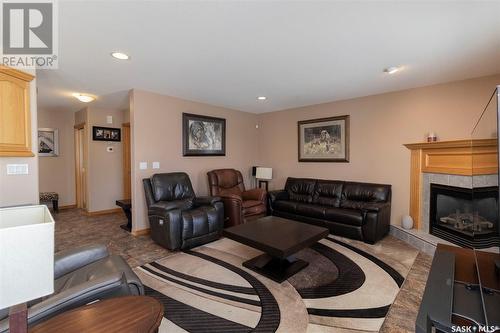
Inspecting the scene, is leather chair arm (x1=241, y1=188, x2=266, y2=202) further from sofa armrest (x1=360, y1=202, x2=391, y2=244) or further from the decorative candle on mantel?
Answer: the decorative candle on mantel

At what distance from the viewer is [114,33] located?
2.04 m

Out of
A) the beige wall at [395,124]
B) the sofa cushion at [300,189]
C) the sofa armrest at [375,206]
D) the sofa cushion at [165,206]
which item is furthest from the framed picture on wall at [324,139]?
the sofa cushion at [165,206]

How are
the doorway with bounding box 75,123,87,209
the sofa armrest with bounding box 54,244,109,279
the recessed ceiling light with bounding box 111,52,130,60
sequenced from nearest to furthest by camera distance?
the sofa armrest with bounding box 54,244,109,279, the recessed ceiling light with bounding box 111,52,130,60, the doorway with bounding box 75,123,87,209

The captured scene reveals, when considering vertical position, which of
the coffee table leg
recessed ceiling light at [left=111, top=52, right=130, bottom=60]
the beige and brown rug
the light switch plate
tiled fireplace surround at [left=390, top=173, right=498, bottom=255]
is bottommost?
the beige and brown rug

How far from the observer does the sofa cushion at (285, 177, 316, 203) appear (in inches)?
183

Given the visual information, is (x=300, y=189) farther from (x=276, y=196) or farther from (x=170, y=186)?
(x=170, y=186)

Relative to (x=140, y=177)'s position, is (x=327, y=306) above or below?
below

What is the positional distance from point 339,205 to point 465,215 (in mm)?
1935

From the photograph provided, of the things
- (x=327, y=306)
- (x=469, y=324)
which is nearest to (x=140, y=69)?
(x=327, y=306)

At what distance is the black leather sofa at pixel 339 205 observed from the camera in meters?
3.46

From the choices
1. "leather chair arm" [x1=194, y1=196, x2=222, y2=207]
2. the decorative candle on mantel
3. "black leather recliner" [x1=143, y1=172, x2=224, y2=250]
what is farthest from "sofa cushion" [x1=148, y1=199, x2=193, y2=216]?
the decorative candle on mantel

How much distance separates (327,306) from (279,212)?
8.31 feet

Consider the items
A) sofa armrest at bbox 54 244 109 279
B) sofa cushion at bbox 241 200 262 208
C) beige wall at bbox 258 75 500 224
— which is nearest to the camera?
sofa armrest at bbox 54 244 109 279

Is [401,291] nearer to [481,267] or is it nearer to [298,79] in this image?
[481,267]
